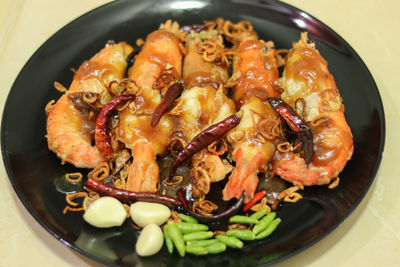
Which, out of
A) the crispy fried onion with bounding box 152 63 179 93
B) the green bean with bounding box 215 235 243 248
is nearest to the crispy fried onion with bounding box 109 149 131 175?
the crispy fried onion with bounding box 152 63 179 93

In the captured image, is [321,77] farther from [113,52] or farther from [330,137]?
[113,52]

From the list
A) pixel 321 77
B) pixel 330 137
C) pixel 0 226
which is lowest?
pixel 0 226

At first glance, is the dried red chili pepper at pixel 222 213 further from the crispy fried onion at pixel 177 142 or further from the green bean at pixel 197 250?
the crispy fried onion at pixel 177 142

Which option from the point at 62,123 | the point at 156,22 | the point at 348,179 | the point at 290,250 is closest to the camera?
the point at 290,250

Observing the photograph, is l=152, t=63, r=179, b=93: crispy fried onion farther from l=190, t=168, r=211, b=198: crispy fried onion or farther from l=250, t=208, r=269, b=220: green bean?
l=250, t=208, r=269, b=220: green bean

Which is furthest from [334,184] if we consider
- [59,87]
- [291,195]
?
[59,87]

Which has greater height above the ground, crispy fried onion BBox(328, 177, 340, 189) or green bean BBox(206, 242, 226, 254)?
crispy fried onion BBox(328, 177, 340, 189)

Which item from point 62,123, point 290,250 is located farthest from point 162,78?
point 290,250

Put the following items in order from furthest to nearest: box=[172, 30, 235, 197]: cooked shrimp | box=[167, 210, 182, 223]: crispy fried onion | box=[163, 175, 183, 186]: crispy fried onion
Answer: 1. box=[163, 175, 183, 186]: crispy fried onion
2. box=[172, 30, 235, 197]: cooked shrimp
3. box=[167, 210, 182, 223]: crispy fried onion
